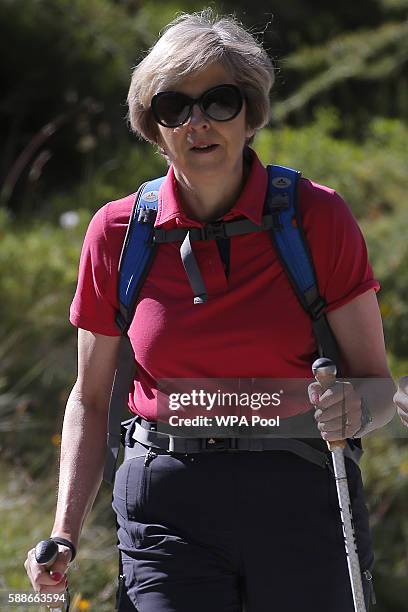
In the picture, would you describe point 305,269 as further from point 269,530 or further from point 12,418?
point 12,418

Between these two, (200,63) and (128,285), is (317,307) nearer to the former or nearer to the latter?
(128,285)

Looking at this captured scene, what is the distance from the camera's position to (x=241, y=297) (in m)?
2.40

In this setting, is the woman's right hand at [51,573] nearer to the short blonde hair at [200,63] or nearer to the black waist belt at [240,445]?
the black waist belt at [240,445]

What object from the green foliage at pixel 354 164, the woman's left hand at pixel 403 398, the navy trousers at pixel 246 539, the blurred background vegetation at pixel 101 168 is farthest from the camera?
the green foliage at pixel 354 164

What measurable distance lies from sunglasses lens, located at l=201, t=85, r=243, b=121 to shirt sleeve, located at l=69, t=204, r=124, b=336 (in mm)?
327

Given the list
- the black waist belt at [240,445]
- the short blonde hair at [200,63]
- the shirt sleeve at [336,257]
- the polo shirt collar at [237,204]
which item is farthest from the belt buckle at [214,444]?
the short blonde hair at [200,63]

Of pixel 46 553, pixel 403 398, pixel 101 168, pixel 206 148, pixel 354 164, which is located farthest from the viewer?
pixel 101 168

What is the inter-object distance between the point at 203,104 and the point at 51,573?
3.46 feet

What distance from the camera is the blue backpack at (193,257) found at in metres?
2.38

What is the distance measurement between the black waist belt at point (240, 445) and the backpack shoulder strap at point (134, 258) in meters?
0.26

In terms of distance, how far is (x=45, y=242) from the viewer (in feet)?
21.7

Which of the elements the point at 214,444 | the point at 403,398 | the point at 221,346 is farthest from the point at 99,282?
the point at 403,398

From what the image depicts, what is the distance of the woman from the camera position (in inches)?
92.8

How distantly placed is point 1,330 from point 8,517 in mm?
1707
